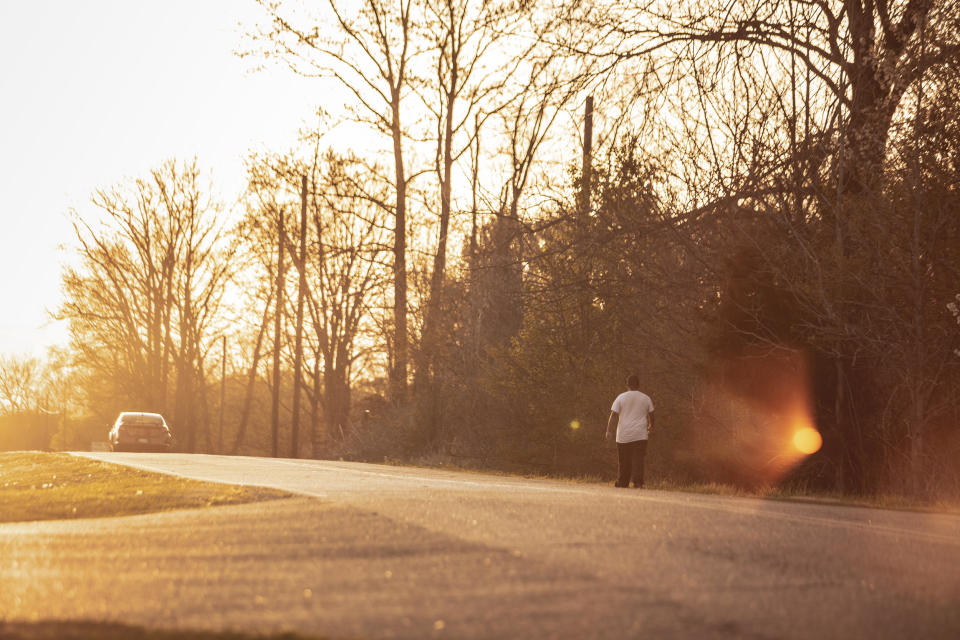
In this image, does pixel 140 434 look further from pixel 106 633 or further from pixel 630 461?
pixel 106 633

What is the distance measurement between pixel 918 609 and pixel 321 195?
137 feet

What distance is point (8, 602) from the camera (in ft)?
20.3

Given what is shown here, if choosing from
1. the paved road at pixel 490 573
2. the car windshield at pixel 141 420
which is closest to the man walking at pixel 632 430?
the paved road at pixel 490 573

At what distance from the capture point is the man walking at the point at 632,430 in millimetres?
18641

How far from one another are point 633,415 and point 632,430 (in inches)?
9.7

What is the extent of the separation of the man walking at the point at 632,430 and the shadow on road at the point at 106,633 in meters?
13.6

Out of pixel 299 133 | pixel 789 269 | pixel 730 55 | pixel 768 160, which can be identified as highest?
pixel 299 133

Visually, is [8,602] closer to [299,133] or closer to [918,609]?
[918,609]

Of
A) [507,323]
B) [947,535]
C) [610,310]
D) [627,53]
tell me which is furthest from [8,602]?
[507,323]

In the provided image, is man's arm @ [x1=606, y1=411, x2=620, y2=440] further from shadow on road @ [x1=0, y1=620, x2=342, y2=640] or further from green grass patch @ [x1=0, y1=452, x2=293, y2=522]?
shadow on road @ [x1=0, y1=620, x2=342, y2=640]

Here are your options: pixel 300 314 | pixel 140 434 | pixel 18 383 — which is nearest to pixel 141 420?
pixel 140 434

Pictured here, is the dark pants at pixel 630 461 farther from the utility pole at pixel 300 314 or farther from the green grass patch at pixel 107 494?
the utility pole at pixel 300 314

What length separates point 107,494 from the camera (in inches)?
564

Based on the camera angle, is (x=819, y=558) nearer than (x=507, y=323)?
Yes
